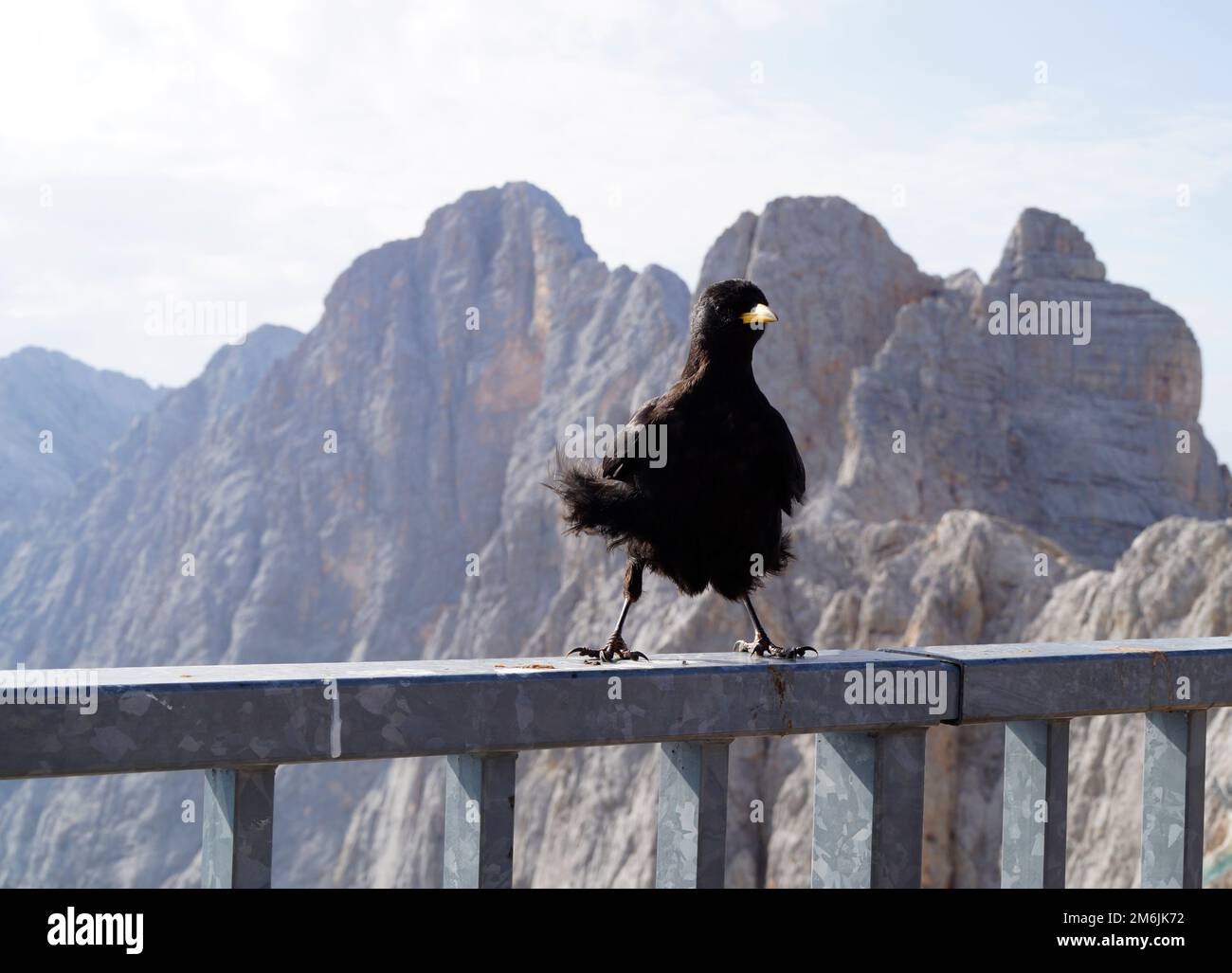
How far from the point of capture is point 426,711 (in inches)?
67.8

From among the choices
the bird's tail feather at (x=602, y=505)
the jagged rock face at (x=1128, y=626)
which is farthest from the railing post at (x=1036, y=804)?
the jagged rock face at (x=1128, y=626)

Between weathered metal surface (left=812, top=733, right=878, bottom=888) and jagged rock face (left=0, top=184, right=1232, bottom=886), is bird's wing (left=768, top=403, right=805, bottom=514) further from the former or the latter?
jagged rock face (left=0, top=184, right=1232, bottom=886)

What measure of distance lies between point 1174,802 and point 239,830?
1.75m

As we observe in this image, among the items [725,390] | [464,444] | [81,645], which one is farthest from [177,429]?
[725,390]

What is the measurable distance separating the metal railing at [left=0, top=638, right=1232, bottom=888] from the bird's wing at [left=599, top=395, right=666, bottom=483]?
5.07 ft

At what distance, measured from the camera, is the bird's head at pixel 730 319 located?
12.4ft

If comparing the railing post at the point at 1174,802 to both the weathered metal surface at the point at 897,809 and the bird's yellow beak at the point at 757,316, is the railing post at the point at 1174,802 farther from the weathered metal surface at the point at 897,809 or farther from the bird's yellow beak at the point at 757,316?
the bird's yellow beak at the point at 757,316

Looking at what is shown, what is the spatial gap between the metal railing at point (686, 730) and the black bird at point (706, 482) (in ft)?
4.36

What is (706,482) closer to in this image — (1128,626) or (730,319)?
(730,319)

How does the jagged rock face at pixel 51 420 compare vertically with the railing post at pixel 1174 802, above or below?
above

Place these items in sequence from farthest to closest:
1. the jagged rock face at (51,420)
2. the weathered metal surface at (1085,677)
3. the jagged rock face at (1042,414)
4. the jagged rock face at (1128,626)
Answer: the jagged rock face at (51,420) → the jagged rock face at (1042,414) → the jagged rock face at (1128,626) → the weathered metal surface at (1085,677)

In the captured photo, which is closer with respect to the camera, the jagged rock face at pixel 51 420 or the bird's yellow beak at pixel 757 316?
the bird's yellow beak at pixel 757 316

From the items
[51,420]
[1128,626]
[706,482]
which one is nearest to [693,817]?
[706,482]

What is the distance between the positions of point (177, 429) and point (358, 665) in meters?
98.1
